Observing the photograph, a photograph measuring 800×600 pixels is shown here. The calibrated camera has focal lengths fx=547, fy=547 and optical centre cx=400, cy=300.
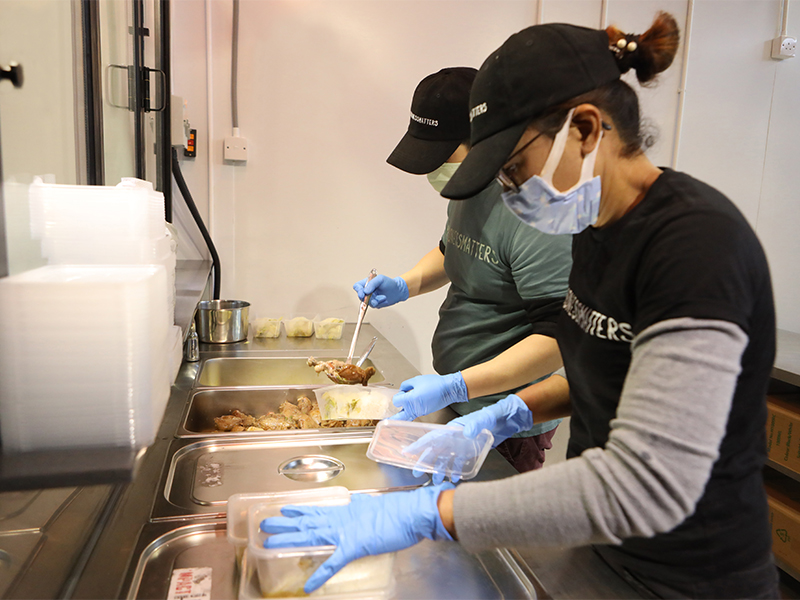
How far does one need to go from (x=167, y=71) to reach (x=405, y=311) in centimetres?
170

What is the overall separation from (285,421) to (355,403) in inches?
10.0

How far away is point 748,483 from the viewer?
865 millimetres

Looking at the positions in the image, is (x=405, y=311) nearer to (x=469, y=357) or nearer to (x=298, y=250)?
(x=298, y=250)

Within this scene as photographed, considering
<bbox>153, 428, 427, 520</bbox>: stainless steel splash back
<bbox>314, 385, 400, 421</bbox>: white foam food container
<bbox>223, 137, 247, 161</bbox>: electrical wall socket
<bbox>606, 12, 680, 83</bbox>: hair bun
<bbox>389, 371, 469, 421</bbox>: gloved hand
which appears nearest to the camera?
<bbox>606, 12, 680, 83</bbox>: hair bun

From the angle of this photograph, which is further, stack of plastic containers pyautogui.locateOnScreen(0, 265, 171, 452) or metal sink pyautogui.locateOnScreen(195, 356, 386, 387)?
metal sink pyautogui.locateOnScreen(195, 356, 386, 387)

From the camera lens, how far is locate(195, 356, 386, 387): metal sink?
7.09ft

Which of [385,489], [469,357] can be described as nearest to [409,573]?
[385,489]

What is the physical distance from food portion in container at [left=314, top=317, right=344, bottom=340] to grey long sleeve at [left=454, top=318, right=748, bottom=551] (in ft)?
6.09

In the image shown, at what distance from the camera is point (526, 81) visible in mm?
845

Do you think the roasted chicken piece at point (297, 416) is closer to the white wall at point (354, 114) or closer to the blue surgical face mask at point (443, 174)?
the blue surgical face mask at point (443, 174)

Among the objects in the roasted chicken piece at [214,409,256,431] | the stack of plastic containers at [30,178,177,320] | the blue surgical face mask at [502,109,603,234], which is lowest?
the roasted chicken piece at [214,409,256,431]

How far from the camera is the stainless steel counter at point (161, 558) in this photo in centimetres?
82

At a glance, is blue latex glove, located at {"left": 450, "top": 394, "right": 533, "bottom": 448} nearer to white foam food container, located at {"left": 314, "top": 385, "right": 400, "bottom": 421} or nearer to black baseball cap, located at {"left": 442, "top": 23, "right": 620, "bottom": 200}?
white foam food container, located at {"left": 314, "top": 385, "right": 400, "bottom": 421}

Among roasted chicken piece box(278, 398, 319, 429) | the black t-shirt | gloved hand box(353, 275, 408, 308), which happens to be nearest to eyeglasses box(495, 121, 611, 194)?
the black t-shirt
